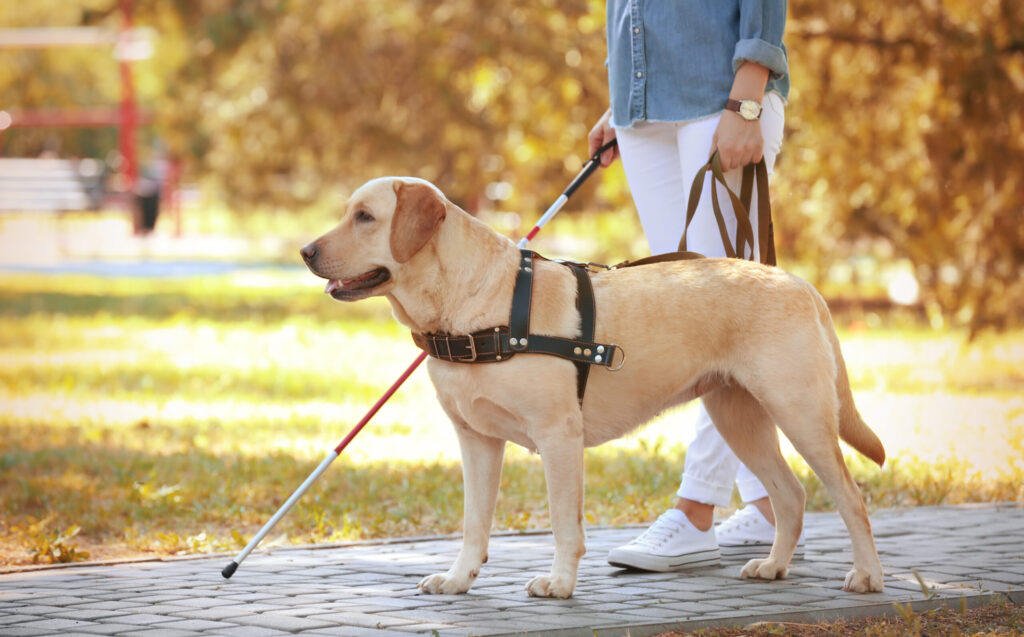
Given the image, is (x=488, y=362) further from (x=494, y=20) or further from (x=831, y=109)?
(x=494, y=20)

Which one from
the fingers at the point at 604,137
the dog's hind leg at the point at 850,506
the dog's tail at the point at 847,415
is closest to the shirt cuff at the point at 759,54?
the fingers at the point at 604,137

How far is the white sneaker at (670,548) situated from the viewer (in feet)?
15.5

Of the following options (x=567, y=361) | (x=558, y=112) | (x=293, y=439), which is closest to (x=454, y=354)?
(x=567, y=361)

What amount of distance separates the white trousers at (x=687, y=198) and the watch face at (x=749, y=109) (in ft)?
0.47

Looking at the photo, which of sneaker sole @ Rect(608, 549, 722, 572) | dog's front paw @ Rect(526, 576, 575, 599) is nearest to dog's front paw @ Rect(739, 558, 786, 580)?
sneaker sole @ Rect(608, 549, 722, 572)

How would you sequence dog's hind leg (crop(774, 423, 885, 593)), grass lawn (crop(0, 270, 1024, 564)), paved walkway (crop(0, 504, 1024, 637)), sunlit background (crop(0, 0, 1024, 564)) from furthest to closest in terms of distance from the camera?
1. sunlit background (crop(0, 0, 1024, 564))
2. grass lawn (crop(0, 270, 1024, 564))
3. dog's hind leg (crop(774, 423, 885, 593))
4. paved walkway (crop(0, 504, 1024, 637))

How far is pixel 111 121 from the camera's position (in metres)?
34.3

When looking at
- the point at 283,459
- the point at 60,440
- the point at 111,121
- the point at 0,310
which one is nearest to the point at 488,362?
the point at 283,459

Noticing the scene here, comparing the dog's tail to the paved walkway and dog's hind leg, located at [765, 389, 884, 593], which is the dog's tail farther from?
the paved walkway

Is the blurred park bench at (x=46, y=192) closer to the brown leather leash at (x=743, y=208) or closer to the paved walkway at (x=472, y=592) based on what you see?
the paved walkway at (x=472, y=592)

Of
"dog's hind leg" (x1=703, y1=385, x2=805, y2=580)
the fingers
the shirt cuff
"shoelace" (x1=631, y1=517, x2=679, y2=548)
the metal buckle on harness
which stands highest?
the shirt cuff

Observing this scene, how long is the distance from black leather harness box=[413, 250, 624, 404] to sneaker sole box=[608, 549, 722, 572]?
80 cm

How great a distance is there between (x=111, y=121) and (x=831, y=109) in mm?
26979

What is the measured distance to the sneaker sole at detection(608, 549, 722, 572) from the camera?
15.5 feet
